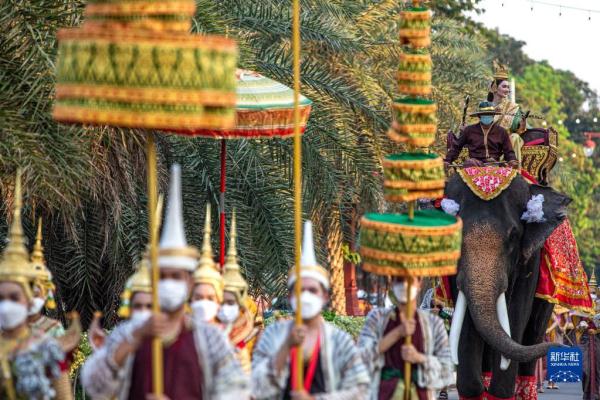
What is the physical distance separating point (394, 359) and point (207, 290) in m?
1.45

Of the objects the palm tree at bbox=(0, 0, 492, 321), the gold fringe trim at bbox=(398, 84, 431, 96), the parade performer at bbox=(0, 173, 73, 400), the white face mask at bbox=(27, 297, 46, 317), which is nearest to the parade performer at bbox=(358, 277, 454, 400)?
the gold fringe trim at bbox=(398, 84, 431, 96)

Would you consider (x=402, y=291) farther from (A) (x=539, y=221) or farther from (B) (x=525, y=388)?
(B) (x=525, y=388)

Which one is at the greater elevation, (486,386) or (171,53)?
(171,53)

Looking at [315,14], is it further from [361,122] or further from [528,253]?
[528,253]

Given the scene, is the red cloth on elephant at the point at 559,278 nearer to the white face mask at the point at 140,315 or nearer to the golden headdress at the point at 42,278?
the golden headdress at the point at 42,278

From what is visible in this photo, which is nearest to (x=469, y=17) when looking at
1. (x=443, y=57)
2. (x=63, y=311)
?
(x=443, y=57)

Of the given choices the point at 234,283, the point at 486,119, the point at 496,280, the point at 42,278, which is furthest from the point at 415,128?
the point at 486,119

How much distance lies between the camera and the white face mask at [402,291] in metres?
12.5

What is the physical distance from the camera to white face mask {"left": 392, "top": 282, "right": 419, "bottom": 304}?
493 inches

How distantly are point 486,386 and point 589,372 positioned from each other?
8.54 meters

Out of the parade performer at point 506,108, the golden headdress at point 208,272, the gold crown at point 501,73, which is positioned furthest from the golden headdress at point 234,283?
the gold crown at point 501,73

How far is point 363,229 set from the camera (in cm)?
1275

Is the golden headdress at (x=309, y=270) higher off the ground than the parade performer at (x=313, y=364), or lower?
higher

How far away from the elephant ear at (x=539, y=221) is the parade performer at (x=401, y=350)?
4.58 metres
